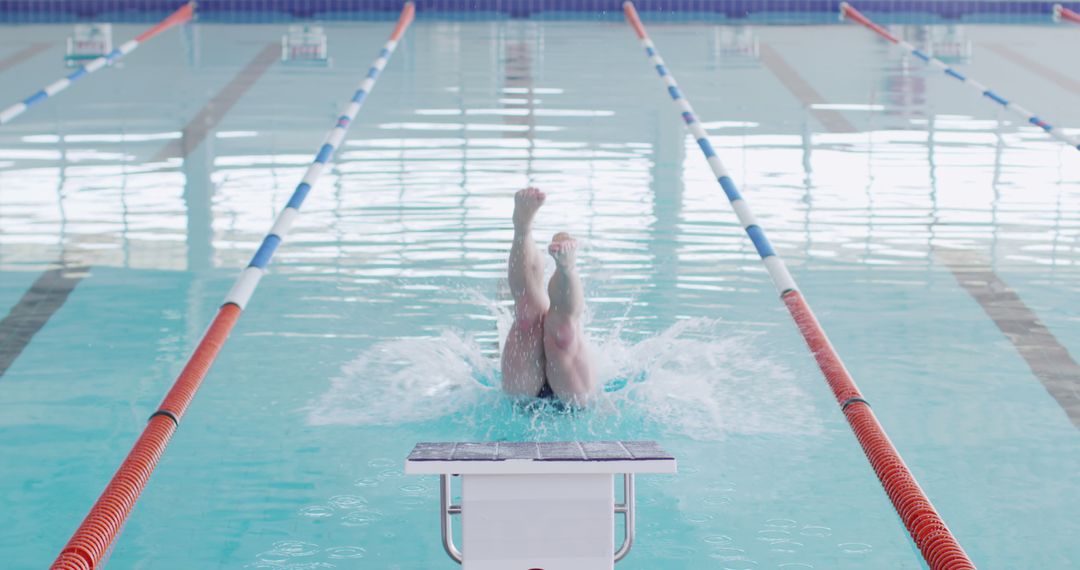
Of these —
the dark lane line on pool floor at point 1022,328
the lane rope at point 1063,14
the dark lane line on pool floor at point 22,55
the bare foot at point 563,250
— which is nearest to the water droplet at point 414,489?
the bare foot at point 563,250

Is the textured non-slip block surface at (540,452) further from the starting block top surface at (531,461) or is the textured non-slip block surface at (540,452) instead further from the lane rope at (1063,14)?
the lane rope at (1063,14)

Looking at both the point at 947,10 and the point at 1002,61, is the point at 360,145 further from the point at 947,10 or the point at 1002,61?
the point at 947,10

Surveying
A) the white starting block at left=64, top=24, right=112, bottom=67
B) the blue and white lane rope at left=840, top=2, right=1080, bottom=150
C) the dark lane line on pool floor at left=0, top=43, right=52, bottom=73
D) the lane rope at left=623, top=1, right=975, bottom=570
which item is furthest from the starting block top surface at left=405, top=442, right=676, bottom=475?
the white starting block at left=64, top=24, right=112, bottom=67

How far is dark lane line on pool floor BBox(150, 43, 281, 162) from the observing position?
21.5ft

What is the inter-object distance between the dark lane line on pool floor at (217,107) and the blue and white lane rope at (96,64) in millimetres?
866

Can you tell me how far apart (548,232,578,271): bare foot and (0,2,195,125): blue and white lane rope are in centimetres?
503

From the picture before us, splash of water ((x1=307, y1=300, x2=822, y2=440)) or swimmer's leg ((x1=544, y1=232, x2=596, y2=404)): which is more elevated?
swimmer's leg ((x1=544, y1=232, x2=596, y2=404))

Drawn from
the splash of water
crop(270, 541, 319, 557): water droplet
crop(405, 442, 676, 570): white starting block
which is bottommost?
crop(270, 541, 319, 557): water droplet

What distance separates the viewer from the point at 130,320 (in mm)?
4098

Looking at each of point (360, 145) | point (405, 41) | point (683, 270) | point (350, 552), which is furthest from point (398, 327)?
point (405, 41)

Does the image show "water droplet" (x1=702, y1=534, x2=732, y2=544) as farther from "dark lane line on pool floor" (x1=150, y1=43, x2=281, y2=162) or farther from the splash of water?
"dark lane line on pool floor" (x1=150, y1=43, x2=281, y2=162)

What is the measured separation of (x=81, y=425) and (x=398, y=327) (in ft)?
3.27

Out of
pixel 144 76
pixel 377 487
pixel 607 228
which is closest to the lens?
pixel 377 487

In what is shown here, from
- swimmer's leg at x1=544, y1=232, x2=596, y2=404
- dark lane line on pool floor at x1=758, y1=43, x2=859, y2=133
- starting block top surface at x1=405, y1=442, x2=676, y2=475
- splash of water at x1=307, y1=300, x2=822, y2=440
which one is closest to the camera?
starting block top surface at x1=405, y1=442, x2=676, y2=475
